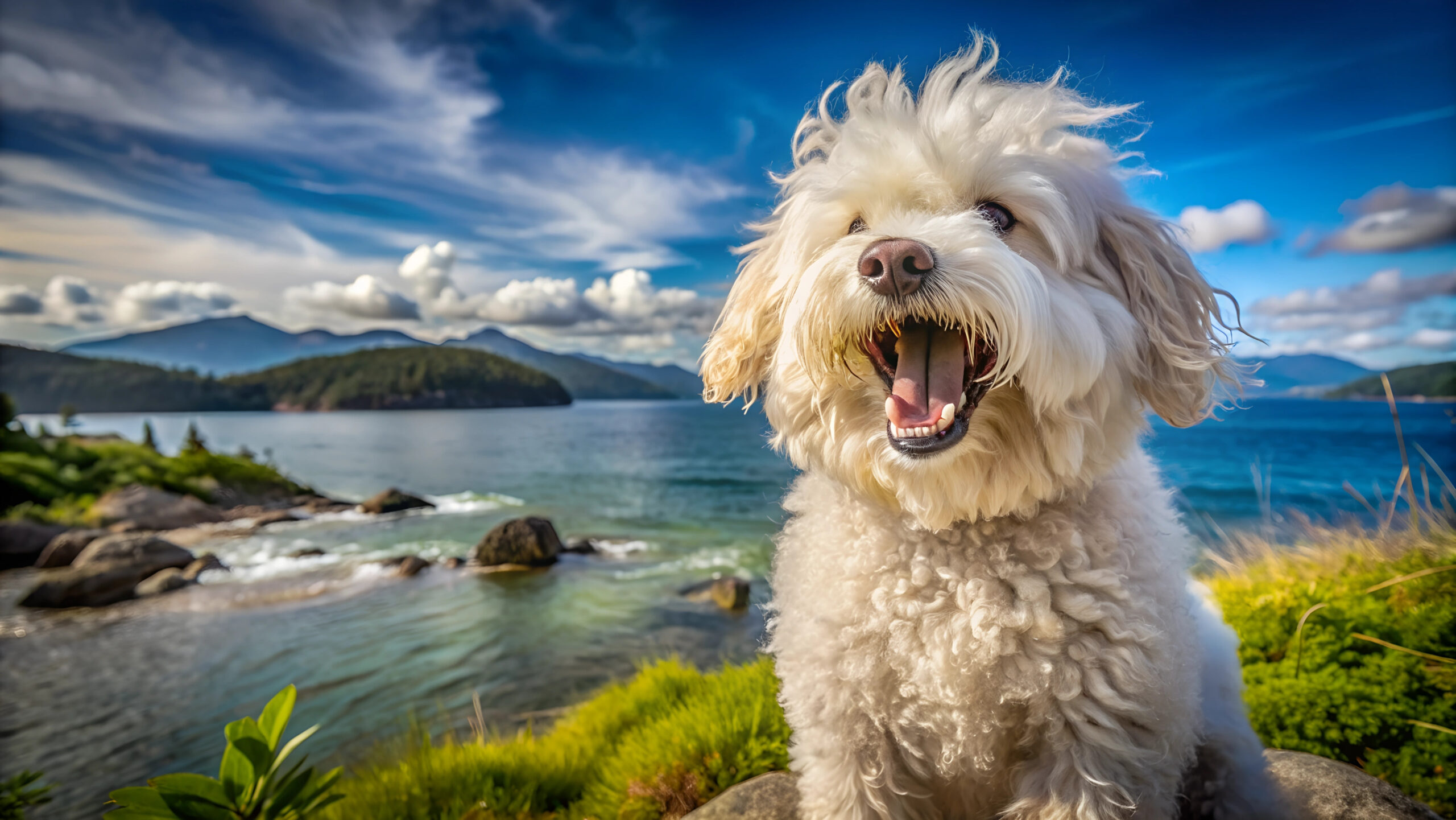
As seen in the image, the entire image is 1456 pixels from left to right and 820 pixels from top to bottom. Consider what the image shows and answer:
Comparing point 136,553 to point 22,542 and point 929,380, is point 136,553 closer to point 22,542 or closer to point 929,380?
point 22,542

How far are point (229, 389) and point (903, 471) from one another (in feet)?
83.4

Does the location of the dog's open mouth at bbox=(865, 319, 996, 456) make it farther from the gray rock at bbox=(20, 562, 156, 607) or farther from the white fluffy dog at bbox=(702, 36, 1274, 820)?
the gray rock at bbox=(20, 562, 156, 607)

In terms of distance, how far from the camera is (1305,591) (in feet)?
11.3

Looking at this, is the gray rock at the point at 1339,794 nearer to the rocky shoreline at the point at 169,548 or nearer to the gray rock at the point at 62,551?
the rocky shoreline at the point at 169,548

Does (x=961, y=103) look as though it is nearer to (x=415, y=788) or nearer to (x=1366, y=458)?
(x=415, y=788)

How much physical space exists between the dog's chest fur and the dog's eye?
27.8 inches

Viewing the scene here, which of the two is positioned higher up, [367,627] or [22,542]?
[22,542]

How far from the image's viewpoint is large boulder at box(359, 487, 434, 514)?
46.3 ft

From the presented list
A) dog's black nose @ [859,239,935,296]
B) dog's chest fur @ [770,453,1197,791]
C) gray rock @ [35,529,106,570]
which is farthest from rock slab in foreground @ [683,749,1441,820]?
gray rock @ [35,529,106,570]

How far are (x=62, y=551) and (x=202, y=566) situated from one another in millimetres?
1393

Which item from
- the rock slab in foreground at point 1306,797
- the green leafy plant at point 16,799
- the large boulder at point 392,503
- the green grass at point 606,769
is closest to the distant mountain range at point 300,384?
the large boulder at point 392,503

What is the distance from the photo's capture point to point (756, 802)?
237 centimetres

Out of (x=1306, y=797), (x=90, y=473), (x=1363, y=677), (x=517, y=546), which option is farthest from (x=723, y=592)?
(x=90, y=473)

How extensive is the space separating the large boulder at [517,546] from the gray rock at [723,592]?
8.74 feet
